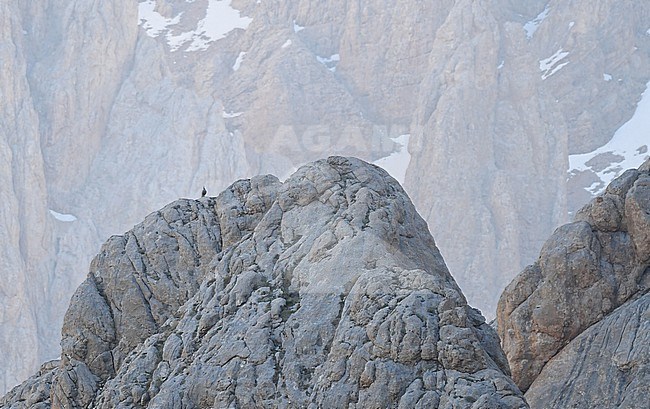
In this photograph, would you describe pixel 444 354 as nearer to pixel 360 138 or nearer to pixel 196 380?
pixel 196 380

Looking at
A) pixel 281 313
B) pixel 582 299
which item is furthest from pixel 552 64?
pixel 281 313

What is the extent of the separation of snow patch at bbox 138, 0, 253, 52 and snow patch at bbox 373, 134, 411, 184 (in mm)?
31816

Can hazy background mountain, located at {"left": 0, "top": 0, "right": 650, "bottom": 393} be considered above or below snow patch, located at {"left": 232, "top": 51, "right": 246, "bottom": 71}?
below

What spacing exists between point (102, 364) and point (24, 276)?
109 meters

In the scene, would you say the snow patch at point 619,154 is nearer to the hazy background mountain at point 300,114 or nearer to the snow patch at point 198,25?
the hazy background mountain at point 300,114

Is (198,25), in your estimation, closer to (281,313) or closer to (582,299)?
(582,299)

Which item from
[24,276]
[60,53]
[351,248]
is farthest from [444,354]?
[60,53]

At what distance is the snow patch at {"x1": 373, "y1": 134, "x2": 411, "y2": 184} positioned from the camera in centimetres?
18212

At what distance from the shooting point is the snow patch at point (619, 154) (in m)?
178

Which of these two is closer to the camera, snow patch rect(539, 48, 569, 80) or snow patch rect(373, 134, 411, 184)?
snow patch rect(373, 134, 411, 184)

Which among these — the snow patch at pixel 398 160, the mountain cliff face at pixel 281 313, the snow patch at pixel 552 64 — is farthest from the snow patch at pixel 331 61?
the mountain cliff face at pixel 281 313

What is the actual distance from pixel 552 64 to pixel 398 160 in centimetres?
3078

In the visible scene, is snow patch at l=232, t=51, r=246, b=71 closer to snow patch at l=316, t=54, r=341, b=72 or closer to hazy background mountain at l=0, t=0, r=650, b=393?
hazy background mountain at l=0, t=0, r=650, b=393

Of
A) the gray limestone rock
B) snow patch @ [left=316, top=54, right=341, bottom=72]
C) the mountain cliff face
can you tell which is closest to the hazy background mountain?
snow patch @ [left=316, top=54, right=341, bottom=72]
